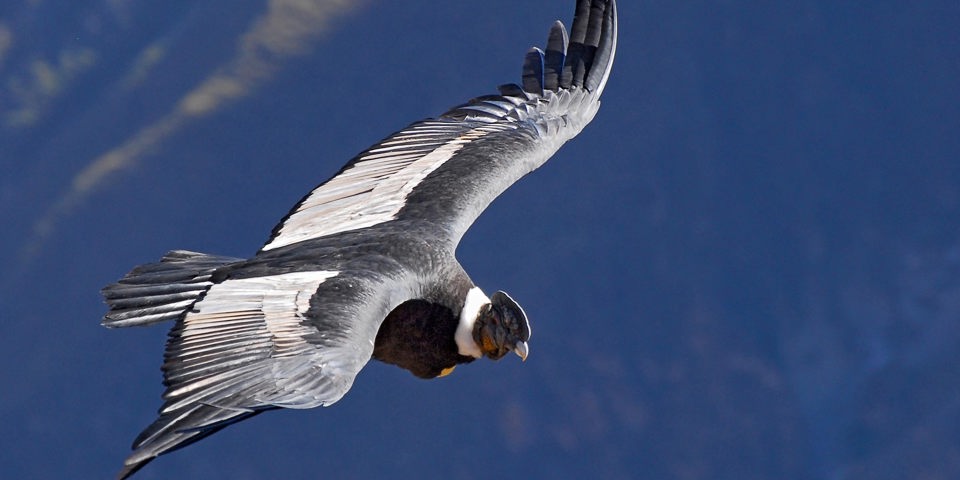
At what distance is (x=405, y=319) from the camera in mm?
8211

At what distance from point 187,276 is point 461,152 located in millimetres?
1764

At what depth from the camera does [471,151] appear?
9062 mm

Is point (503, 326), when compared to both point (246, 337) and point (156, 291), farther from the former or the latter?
point (156, 291)

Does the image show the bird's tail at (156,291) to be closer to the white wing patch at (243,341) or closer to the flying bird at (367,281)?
the flying bird at (367,281)

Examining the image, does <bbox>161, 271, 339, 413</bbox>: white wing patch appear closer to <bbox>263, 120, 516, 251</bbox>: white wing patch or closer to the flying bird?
the flying bird

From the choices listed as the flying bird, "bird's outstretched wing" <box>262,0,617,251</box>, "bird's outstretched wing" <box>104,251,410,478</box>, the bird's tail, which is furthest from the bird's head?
the bird's tail

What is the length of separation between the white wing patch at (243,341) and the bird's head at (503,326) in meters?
0.87

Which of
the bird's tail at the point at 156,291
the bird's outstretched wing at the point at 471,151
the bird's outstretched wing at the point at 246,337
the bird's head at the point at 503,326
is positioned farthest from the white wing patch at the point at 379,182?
the bird's head at the point at 503,326

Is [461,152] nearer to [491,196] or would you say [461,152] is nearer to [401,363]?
[491,196]

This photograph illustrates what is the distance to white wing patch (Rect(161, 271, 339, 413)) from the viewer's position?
6.77 meters

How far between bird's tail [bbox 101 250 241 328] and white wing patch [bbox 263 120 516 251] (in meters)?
0.48

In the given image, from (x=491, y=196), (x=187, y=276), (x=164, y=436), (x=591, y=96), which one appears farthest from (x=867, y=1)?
(x=164, y=436)

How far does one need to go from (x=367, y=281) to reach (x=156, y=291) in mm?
1079

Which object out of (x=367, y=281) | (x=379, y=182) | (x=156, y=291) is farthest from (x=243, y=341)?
(x=379, y=182)
